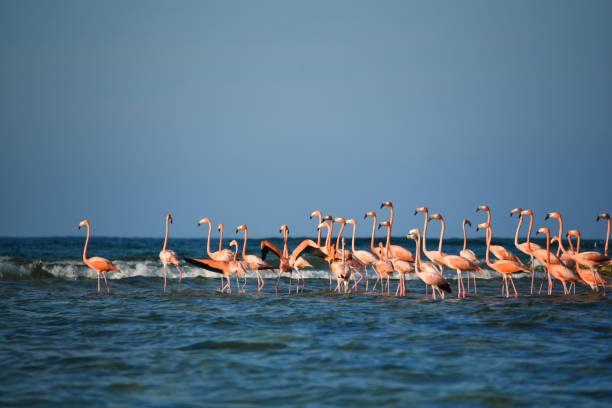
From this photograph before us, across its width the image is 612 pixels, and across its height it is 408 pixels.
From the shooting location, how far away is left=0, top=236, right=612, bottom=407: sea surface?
237 inches

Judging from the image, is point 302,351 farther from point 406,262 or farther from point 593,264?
point 593,264

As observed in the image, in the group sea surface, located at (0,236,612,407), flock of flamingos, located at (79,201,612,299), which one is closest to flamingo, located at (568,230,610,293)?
flock of flamingos, located at (79,201,612,299)

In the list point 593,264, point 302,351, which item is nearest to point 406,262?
point 593,264

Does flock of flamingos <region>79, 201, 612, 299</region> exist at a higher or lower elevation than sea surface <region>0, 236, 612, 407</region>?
higher

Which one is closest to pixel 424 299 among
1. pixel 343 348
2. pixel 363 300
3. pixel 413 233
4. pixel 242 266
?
pixel 363 300

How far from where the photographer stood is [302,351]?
7.89 m

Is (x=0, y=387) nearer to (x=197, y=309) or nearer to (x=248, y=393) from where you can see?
(x=248, y=393)

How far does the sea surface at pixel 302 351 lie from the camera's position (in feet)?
19.7

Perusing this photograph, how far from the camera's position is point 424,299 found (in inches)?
522

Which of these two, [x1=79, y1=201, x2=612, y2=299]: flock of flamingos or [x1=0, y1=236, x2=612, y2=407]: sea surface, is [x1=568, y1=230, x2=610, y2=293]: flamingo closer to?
[x1=79, y1=201, x2=612, y2=299]: flock of flamingos

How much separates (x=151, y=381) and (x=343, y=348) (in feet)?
8.73

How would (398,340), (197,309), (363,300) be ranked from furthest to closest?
(363,300) < (197,309) < (398,340)

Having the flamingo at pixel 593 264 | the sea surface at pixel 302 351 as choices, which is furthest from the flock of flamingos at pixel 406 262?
the sea surface at pixel 302 351

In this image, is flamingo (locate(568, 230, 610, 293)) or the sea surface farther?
flamingo (locate(568, 230, 610, 293))
